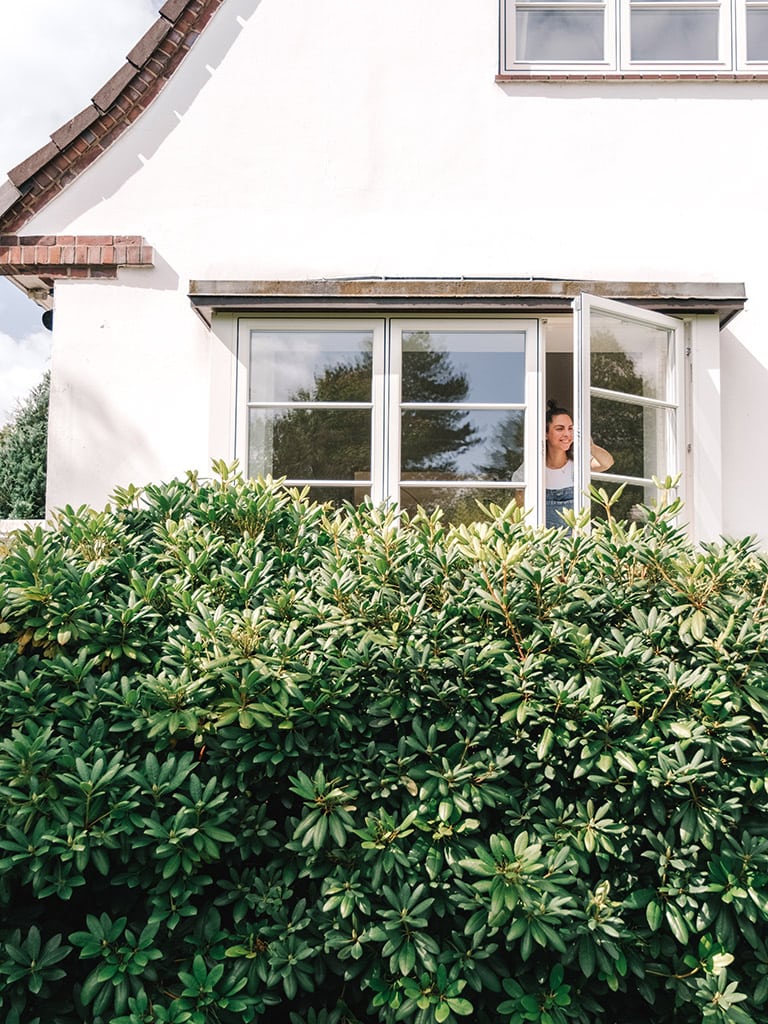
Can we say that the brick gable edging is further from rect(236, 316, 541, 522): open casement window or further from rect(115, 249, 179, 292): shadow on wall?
rect(236, 316, 541, 522): open casement window

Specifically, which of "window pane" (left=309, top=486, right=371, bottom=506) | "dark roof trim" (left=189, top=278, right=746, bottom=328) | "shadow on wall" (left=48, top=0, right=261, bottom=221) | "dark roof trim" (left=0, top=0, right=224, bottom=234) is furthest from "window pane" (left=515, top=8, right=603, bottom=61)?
"window pane" (left=309, top=486, right=371, bottom=506)

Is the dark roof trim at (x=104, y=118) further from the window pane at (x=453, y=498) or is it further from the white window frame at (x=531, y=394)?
the window pane at (x=453, y=498)

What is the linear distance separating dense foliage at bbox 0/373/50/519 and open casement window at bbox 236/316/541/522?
5.92 metres

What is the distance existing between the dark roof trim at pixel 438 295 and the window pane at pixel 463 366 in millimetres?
199

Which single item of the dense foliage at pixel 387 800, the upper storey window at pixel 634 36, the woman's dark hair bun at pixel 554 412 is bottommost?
the dense foliage at pixel 387 800

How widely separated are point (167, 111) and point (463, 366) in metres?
2.67

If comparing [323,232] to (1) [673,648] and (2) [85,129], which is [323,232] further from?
(1) [673,648]

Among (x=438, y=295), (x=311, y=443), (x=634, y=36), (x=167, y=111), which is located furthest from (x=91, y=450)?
(x=634, y=36)

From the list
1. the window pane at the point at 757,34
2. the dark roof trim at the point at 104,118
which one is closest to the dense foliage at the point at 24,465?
the dark roof trim at the point at 104,118

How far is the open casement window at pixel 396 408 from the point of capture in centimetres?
544

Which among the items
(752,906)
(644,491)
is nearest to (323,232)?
(644,491)

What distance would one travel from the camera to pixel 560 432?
5.76 meters

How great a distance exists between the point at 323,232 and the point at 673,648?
4032 millimetres

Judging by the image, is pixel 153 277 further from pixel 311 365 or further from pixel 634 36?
pixel 634 36
